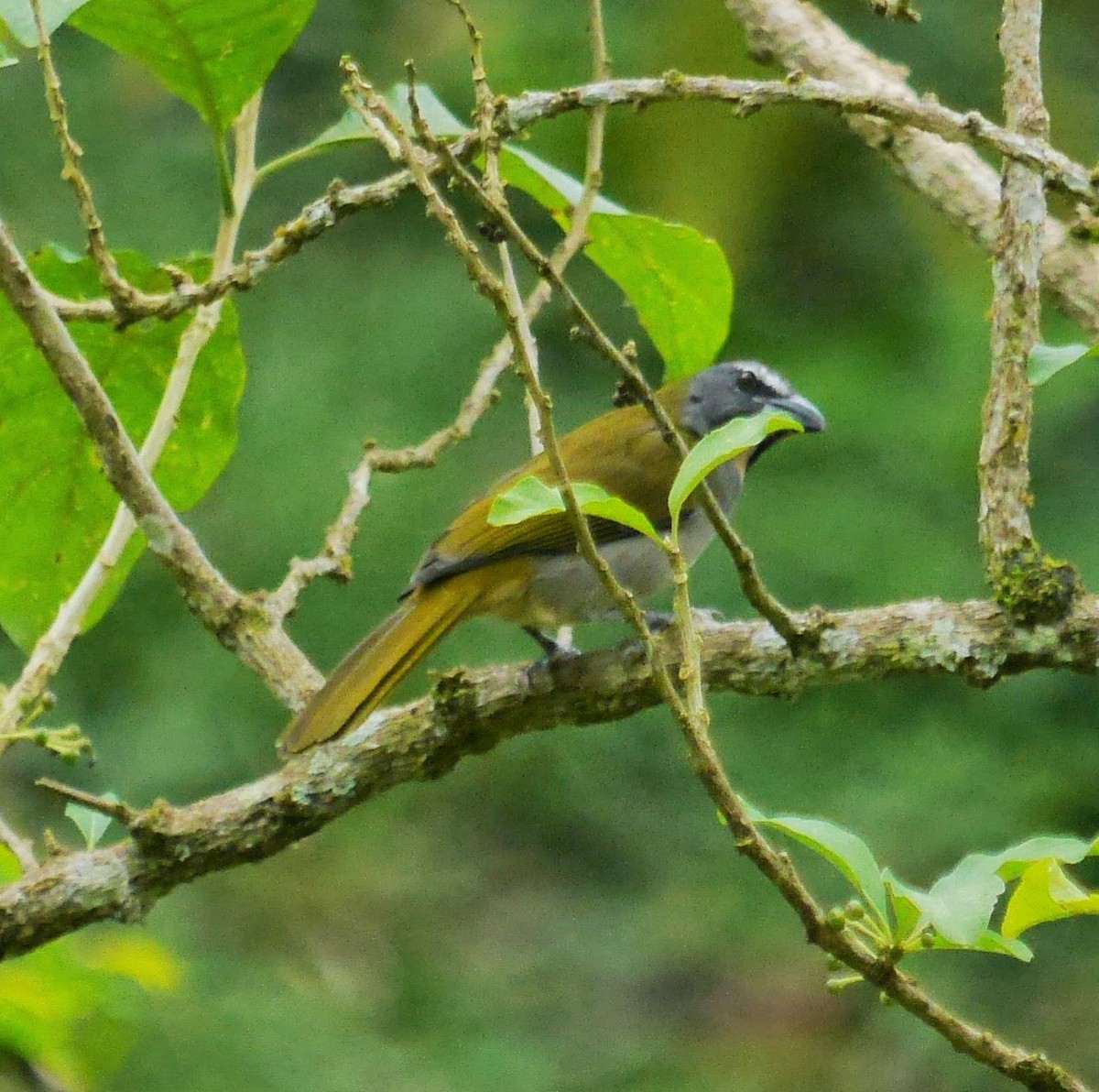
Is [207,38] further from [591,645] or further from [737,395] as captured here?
[591,645]

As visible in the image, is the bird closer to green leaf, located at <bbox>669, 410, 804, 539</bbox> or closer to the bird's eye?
the bird's eye

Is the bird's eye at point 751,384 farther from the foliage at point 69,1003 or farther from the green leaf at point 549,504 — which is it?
the green leaf at point 549,504

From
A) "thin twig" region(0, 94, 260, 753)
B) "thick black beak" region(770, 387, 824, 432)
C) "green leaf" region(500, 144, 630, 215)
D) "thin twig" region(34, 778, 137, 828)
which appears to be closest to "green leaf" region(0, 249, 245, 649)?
"thin twig" region(0, 94, 260, 753)

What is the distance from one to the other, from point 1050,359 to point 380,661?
1.41 meters

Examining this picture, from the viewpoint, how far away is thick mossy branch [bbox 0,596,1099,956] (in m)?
2.34

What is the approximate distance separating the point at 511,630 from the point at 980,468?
14.8 ft

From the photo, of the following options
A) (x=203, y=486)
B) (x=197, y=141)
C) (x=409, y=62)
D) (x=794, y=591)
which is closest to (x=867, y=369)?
(x=794, y=591)

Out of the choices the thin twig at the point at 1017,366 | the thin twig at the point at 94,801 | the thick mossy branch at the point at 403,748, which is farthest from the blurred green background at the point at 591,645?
the thin twig at the point at 1017,366

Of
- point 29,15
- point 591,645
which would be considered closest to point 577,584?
point 29,15

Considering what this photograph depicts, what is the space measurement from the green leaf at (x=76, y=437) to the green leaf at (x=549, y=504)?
1.17 meters

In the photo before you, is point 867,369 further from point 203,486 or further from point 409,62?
point 409,62

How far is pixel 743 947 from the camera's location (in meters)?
6.80

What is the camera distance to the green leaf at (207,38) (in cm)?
263

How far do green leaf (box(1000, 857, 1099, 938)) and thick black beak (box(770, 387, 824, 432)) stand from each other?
218cm
